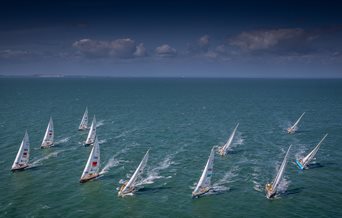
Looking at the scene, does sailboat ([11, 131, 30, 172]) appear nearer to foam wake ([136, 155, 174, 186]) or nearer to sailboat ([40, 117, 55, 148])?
sailboat ([40, 117, 55, 148])

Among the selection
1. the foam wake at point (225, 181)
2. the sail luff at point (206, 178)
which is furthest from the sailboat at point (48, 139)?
the foam wake at point (225, 181)

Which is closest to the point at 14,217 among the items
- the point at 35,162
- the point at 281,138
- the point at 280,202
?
the point at 35,162

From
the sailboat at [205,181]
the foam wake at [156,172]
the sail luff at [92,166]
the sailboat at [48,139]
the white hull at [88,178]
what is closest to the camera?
the sailboat at [205,181]

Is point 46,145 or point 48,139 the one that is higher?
point 48,139

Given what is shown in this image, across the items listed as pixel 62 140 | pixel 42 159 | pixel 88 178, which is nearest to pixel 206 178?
pixel 88 178

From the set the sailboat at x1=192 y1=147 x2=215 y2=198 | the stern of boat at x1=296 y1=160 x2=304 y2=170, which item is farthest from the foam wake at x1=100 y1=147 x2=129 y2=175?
the stern of boat at x1=296 y1=160 x2=304 y2=170

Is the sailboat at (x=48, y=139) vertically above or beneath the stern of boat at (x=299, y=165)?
above

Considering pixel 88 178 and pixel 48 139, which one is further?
pixel 48 139

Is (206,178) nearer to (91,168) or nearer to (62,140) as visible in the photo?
(91,168)

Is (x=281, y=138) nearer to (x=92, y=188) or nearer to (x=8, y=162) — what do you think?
(x=92, y=188)

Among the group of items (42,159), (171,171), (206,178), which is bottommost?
(171,171)

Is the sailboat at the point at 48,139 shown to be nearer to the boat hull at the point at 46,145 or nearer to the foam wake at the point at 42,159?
the boat hull at the point at 46,145
